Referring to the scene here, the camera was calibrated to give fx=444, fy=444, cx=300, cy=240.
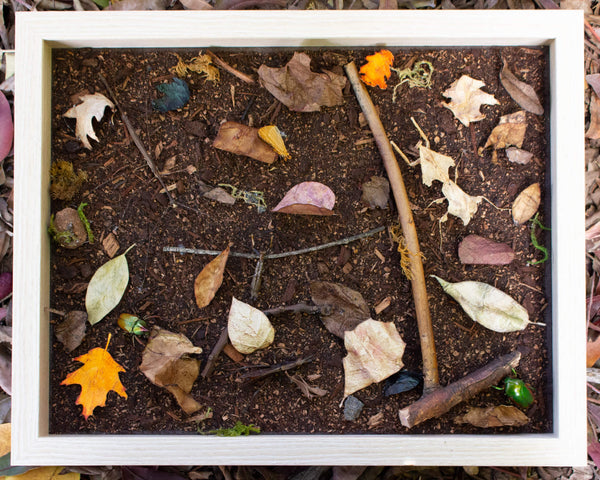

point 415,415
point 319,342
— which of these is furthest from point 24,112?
point 415,415

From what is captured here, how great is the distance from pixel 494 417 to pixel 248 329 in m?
0.52

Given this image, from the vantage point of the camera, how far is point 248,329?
891 millimetres

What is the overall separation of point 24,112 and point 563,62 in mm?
1060

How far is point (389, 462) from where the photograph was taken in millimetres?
869

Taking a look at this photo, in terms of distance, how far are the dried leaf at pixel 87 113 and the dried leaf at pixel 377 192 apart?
1.78 feet

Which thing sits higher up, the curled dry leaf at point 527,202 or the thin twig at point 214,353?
the curled dry leaf at point 527,202

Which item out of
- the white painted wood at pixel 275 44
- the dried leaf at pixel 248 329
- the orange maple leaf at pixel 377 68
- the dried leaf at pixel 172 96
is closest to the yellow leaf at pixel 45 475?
the white painted wood at pixel 275 44

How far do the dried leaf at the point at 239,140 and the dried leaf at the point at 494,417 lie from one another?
0.67 metres

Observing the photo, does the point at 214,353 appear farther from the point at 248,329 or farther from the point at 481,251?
the point at 481,251

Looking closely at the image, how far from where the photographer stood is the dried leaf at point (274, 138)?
0.88 meters

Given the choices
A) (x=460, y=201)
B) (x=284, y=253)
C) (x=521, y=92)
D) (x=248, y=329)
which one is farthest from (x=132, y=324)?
(x=521, y=92)

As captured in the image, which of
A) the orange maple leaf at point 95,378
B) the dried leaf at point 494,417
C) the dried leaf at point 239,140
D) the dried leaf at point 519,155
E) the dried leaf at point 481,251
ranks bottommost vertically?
the dried leaf at point 494,417

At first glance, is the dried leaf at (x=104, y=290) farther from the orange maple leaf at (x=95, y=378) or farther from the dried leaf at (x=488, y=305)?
the dried leaf at (x=488, y=305)

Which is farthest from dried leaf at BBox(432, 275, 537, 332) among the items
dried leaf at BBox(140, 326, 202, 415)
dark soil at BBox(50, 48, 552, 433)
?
dried leaf at BBox(140, 326, 202, 415)
